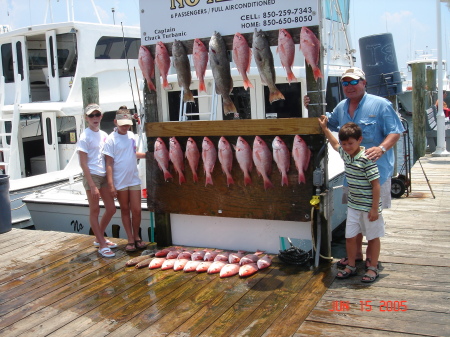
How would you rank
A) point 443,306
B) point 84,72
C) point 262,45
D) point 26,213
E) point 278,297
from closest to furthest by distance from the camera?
1. point 443,306
2. point 278,297
3. point 262,45
4. point 26,213
5. point 84,72

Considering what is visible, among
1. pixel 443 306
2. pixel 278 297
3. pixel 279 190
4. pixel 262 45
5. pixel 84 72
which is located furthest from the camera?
pixel 84 72

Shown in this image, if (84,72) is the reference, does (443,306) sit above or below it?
below

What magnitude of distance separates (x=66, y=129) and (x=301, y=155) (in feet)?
24.9

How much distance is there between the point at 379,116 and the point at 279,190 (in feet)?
Answer: 3.76

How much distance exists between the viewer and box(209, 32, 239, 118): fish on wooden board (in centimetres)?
436

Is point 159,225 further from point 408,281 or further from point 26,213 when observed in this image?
point 26,213

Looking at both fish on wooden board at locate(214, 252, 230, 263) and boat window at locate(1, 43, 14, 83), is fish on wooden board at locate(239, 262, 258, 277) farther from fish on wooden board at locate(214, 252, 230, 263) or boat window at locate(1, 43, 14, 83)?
boat window at locate(1, 43, 14, 83)

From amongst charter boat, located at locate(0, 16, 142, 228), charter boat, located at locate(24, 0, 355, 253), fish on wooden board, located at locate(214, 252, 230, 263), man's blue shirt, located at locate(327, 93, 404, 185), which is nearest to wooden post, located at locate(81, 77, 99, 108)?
charter boat, located at locate(24, 0, 355, 253)

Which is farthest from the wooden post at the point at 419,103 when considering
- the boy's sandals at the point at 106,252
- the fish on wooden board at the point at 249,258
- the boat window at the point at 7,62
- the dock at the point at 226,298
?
the boat window at the point at 7,62

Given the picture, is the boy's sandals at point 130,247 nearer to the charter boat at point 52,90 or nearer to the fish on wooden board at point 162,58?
the fish on wooden board at point 162,58

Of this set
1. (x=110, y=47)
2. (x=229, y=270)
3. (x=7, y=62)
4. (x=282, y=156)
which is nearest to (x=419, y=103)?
(x=110, y=47)

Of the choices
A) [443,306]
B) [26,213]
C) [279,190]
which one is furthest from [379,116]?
[26,213]

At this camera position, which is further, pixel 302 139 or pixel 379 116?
pixel 302 139

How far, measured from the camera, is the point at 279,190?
15.1 ft
